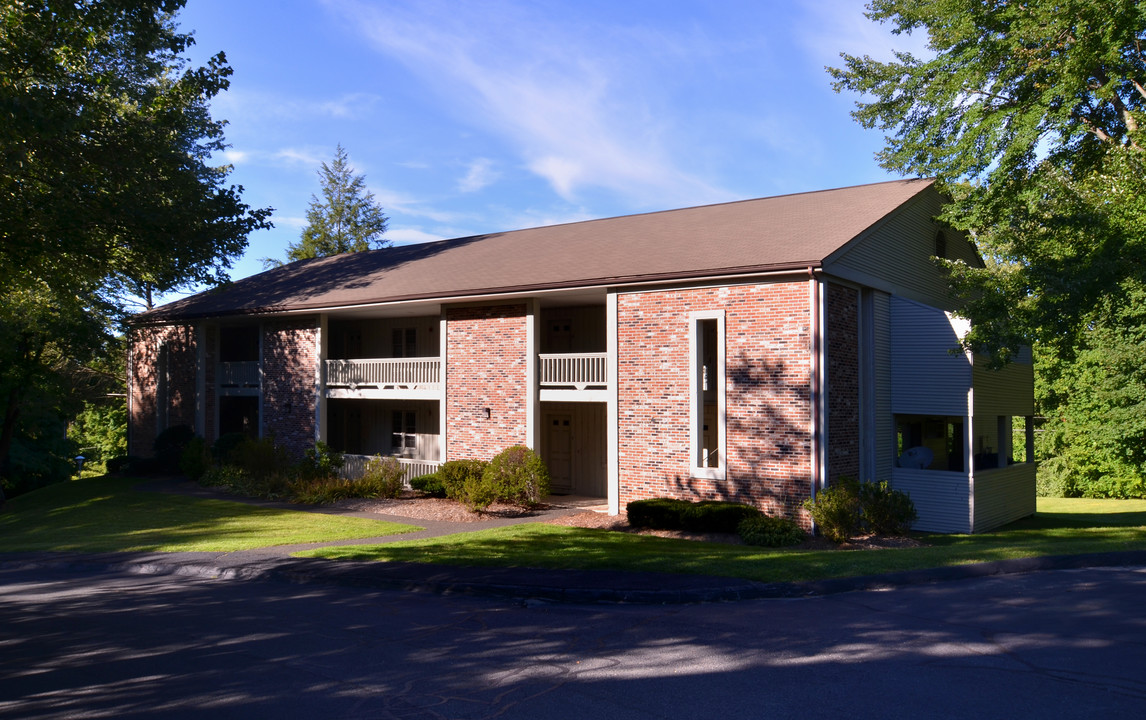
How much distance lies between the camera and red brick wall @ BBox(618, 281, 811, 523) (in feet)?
53.5

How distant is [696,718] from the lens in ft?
19.4

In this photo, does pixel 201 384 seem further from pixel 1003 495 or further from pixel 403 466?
pixel 1003 495

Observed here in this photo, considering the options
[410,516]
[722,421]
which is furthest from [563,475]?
[722,421]

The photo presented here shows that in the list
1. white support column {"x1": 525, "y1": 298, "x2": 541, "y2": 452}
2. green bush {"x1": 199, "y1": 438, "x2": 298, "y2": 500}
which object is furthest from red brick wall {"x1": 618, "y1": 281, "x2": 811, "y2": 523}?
green bush {"x1": 199, "y1": 438, "x2": 298, "y2": 500}

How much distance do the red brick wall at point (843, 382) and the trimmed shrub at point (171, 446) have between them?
72.0 feet

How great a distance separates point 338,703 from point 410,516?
1309 cm

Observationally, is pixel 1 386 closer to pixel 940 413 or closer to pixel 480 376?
pixel 480 376

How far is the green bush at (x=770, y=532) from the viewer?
15164mm

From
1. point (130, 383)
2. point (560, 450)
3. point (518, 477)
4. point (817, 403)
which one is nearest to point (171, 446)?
point (130, 383)

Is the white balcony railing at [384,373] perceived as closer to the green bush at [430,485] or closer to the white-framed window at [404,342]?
the white-framed window at [404,342]

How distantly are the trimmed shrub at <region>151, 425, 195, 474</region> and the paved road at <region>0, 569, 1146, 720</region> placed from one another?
1842 centimetres

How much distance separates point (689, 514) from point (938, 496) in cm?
577

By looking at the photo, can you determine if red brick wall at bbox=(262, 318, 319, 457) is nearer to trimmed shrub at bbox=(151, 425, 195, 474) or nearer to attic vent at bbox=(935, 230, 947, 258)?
trimmed shrub at bbox=(151, 425, 195, 474)

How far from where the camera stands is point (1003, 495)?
63.4 feet
